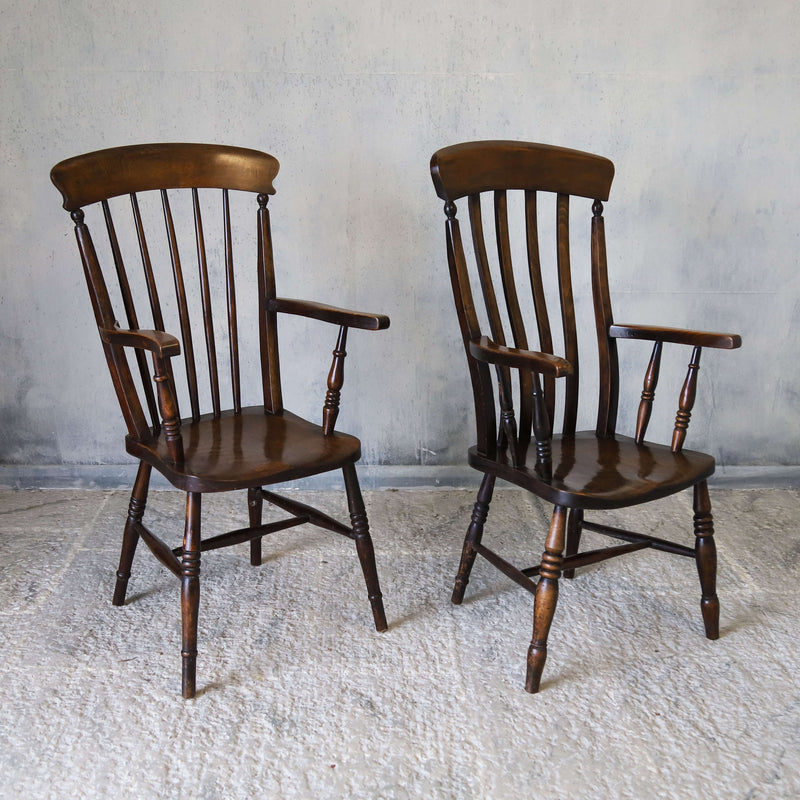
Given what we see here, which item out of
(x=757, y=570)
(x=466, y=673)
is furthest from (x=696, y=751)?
(x=757, y=570)

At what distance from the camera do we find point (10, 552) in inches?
89.1

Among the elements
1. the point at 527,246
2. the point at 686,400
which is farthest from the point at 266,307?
the point at 686,400

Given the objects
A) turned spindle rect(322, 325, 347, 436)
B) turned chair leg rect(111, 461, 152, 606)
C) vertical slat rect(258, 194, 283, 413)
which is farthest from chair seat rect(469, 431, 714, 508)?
turned chair leg rect(111, 461, 152, 606)

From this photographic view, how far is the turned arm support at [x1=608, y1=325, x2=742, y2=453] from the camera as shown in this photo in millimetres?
1757

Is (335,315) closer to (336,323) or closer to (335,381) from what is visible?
(336,323)

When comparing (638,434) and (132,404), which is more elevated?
(132,404)

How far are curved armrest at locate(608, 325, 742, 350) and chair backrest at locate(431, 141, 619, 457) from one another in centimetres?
6

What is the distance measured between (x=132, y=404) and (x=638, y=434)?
1.21 m

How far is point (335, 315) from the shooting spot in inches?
71.0

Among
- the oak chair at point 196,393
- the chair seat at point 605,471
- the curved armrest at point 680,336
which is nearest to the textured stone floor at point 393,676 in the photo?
the oak chair at point 196,393

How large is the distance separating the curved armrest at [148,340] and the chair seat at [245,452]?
0.82ft

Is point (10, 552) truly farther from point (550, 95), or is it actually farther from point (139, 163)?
point (550, 95)

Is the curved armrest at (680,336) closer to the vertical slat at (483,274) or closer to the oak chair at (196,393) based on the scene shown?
the vertical slat at (483,274)

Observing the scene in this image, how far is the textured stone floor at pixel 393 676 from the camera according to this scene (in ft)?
4.71
